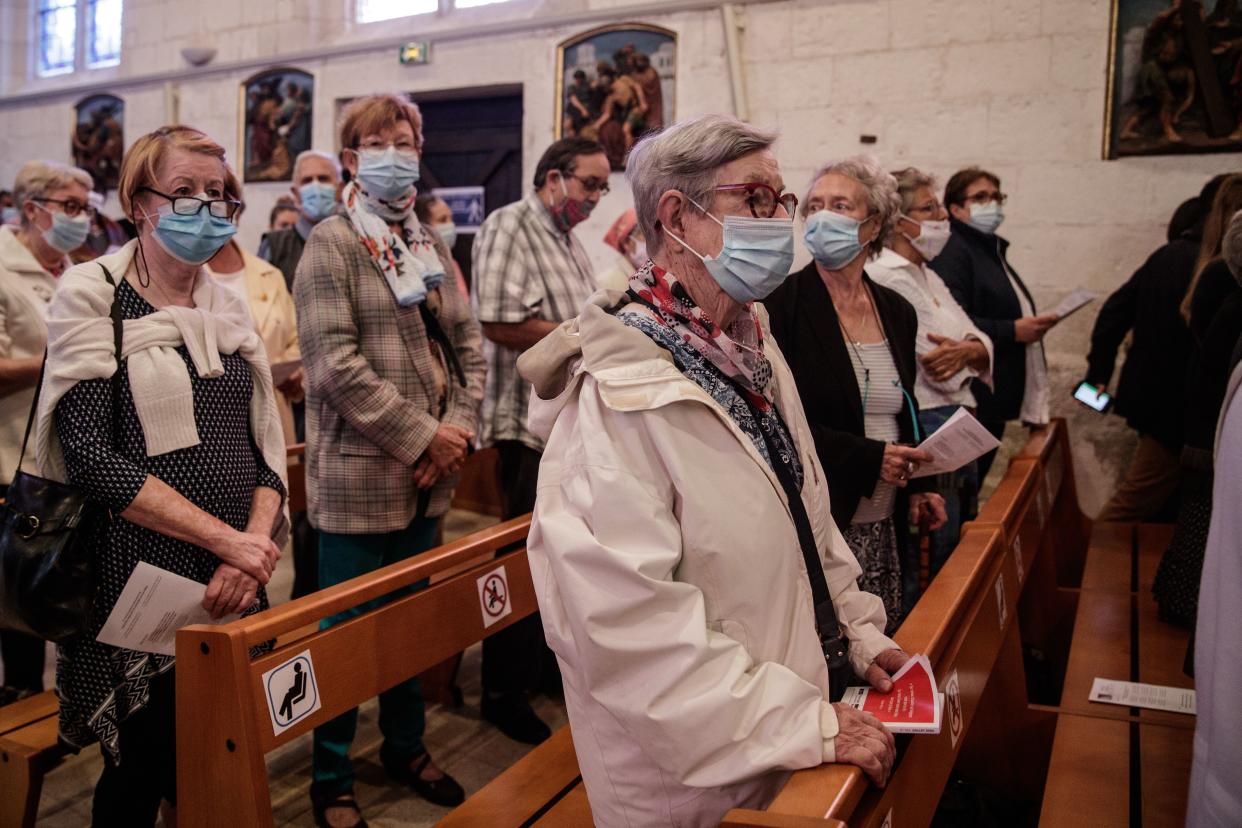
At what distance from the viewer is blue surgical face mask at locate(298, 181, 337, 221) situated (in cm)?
488

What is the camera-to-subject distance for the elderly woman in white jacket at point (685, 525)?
1396 mm

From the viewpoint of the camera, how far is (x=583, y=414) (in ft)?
4.91

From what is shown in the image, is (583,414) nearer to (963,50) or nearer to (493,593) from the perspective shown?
(493,593)

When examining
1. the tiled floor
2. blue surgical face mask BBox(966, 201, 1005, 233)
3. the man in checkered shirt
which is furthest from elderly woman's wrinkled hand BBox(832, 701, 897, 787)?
blue surgical face mask BBox(966, 201, 1005, 233)

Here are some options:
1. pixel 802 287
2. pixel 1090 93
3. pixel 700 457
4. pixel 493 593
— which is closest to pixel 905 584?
pixel 802 287

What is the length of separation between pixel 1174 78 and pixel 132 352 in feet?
17.6

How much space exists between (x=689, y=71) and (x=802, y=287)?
4.38 metres

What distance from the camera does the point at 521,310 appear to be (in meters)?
3.39

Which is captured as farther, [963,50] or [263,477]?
[963,50]

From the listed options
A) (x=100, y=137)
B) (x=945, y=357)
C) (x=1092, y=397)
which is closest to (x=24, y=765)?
(x=945, y=357)

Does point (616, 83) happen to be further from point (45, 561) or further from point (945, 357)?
point (45, 561)

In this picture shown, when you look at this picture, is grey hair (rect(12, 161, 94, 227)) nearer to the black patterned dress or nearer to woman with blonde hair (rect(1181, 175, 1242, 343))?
the black patterned dress

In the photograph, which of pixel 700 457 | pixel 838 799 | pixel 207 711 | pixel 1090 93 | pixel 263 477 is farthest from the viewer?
pixel 1090 93

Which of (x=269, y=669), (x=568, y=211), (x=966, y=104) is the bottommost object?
(x=269, y=669)
